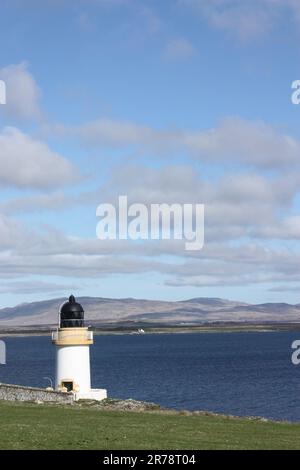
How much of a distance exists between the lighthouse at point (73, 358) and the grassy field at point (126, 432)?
33.6ft

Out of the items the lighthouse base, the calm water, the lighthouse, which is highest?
the lighthouse

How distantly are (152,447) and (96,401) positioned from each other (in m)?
21.2

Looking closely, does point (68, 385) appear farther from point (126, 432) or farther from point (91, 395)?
point (126, 432)

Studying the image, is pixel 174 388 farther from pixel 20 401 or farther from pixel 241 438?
pixel 241 438

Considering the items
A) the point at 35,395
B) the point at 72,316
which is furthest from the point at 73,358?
the point at 35,395

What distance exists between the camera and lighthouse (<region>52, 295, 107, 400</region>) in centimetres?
4231

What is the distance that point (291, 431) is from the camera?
2833 cm

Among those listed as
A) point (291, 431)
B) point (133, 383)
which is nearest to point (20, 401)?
point (291, 431)

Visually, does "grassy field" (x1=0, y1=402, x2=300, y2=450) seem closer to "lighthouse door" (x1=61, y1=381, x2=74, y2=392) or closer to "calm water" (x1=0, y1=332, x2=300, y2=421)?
"lighthouse door" (x1=61, y1=381, x2=74, y2=392)

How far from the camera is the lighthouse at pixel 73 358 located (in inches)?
1666

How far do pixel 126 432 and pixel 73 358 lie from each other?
19.5 m

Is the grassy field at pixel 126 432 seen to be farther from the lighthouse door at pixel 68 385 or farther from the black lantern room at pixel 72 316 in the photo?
the black lantern room at pixel 72 316

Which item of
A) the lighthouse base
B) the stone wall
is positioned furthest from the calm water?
the stone wall

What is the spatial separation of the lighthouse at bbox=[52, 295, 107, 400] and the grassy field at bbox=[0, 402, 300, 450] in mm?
10234
